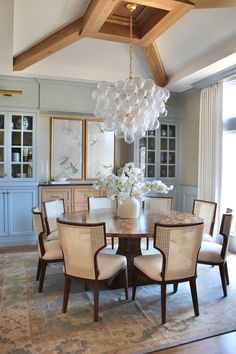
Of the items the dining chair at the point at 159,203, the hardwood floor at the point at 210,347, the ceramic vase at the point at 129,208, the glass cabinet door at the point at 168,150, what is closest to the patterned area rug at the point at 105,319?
the hardwood floor at the point at 210,347

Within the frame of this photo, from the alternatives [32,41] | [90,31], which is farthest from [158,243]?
[32,41]

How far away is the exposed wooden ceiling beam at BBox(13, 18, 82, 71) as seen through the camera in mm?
4125

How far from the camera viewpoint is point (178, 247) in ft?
8.45

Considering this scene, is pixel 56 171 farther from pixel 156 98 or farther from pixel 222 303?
pixel 222 303

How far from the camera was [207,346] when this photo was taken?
2.29 metres

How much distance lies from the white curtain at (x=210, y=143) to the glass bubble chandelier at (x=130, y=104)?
155cm

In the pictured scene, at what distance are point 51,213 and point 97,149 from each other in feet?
7.54

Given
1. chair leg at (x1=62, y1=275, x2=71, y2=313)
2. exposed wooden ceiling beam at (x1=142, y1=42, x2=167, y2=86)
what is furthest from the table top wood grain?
exposed wooden ceiling beam at (x1=142, y1=42, x2=167, y2=86)

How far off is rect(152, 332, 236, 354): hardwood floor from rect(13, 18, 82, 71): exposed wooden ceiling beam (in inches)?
156

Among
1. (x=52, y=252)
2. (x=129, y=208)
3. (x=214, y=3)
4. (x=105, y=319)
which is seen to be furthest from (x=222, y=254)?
(x=214, y=3)

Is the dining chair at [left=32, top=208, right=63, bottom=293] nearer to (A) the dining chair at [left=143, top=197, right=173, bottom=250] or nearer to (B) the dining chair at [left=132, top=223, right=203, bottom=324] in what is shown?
(B) the dining chair at [left=132, top=223, right=203, bottom=324]

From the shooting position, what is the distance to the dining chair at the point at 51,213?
149 inches

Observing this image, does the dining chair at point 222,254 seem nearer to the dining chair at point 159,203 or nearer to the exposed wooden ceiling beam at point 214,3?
the dining chair at point 159,203

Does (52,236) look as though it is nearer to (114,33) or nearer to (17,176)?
(17,176)
